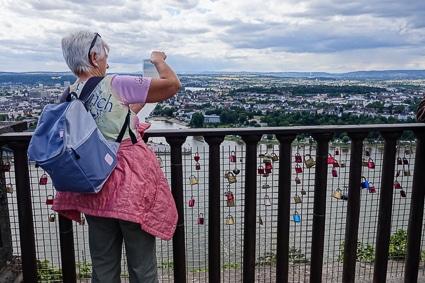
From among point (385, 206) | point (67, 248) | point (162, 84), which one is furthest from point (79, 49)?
point (385, 206)

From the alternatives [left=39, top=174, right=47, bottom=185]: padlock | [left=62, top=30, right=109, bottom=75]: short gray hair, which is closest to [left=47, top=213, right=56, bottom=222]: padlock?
[left=39, top=174, right=47, bottom=185]: padlock

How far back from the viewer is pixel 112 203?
1601 mm

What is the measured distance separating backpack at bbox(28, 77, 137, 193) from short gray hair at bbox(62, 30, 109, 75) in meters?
0.08

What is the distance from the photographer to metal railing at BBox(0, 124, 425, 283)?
2.16 metres

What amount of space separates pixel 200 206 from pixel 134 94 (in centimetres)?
115

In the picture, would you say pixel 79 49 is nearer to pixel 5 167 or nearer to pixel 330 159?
pixel 5 167

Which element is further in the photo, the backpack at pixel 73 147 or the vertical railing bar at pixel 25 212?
the vertical railing bar at pixel 25 212

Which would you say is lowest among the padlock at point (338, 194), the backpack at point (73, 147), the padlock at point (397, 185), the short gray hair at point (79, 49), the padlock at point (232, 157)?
the padlock at point (338, 194)

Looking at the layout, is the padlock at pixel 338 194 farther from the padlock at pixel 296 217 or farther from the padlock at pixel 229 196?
the padlock at pixel 229 196

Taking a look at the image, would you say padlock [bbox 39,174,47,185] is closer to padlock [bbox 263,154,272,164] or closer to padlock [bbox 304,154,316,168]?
padlock [bbox 263,154,272,164]

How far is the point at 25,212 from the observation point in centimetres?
219

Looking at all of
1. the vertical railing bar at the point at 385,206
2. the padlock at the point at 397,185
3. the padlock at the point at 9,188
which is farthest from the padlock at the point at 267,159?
the padlock at the point at 9,188

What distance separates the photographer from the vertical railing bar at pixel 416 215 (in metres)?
2.36

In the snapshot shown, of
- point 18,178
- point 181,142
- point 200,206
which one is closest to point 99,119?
point 181,142
